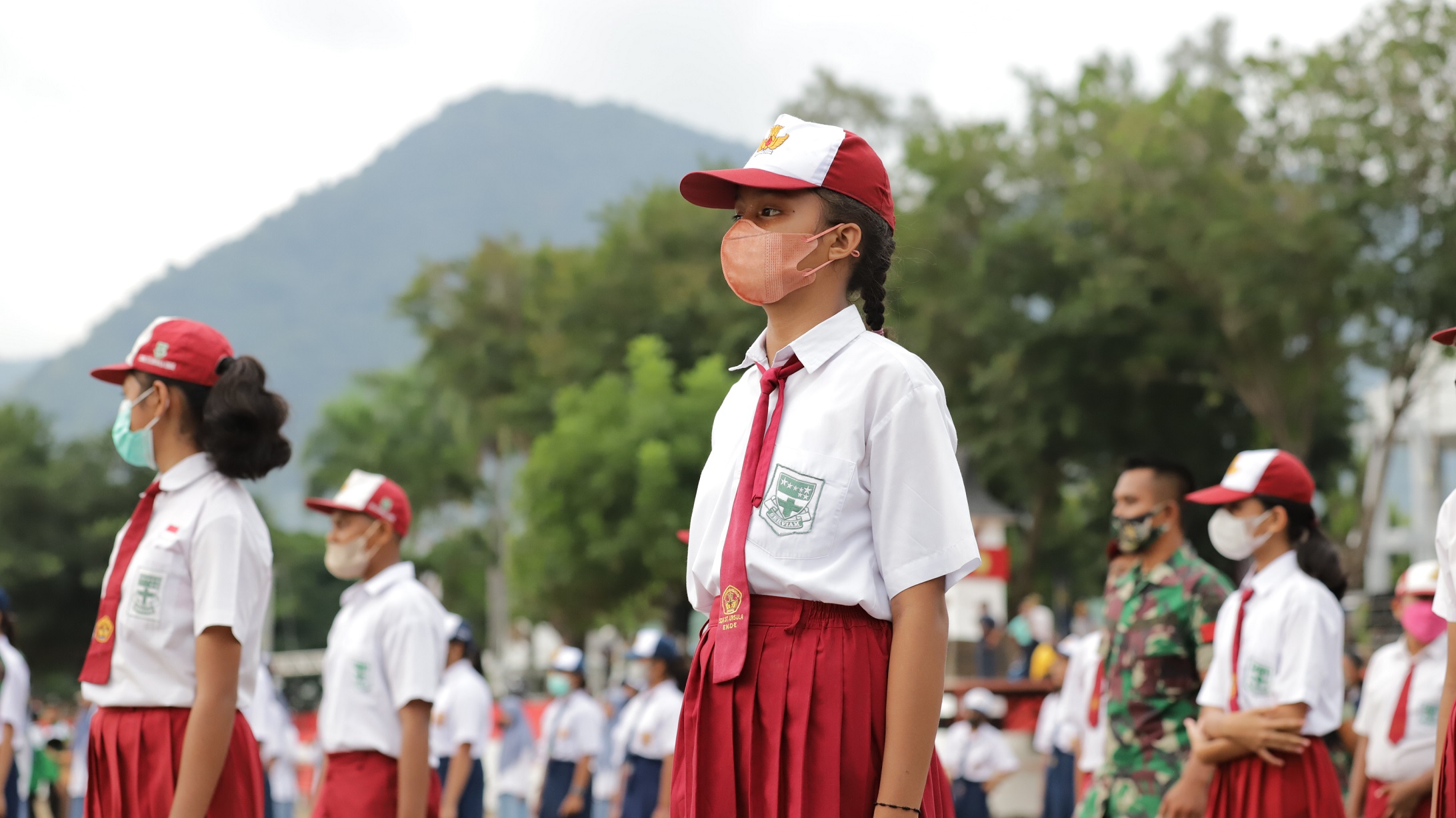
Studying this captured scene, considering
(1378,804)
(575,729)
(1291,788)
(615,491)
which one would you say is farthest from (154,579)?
(615,491)

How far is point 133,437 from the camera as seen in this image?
15.3ft

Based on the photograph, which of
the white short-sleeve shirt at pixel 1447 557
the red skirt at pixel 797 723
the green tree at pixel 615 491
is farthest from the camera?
the green tree at pixel 615 491

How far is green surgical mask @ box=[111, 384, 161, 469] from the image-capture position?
15.2ft

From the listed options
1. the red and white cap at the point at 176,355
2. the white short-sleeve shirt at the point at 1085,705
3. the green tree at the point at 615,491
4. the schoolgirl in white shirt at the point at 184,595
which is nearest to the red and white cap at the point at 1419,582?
the white short-sleeve shirt at the point at 1085,705

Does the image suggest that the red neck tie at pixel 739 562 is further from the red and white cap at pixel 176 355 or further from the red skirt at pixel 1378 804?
the red skirt at pixel 1378 804

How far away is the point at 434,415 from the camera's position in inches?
2694

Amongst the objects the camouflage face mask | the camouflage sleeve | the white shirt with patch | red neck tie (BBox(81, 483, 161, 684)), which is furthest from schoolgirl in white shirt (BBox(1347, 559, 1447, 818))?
the white shirt with patch

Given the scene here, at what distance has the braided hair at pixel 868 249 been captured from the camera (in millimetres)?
3307

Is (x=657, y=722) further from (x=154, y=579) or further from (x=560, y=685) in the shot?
(x=154, y=579)

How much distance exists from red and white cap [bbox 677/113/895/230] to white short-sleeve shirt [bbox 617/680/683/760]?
1049 centimetres

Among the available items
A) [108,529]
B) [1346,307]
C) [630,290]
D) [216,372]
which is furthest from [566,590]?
[216,372]

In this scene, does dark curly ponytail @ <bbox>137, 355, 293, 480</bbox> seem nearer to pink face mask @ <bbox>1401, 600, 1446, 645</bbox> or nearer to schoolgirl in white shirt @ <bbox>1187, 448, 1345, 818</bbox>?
schoolgirl in white shirt @ <bbox>1187, 448, 1345, 818</bbox>

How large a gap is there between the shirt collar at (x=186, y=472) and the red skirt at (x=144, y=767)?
2.10ft

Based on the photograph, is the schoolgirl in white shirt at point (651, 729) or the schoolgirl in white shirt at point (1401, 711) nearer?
the schoolgirl in white shirt at point (1401, 711)
